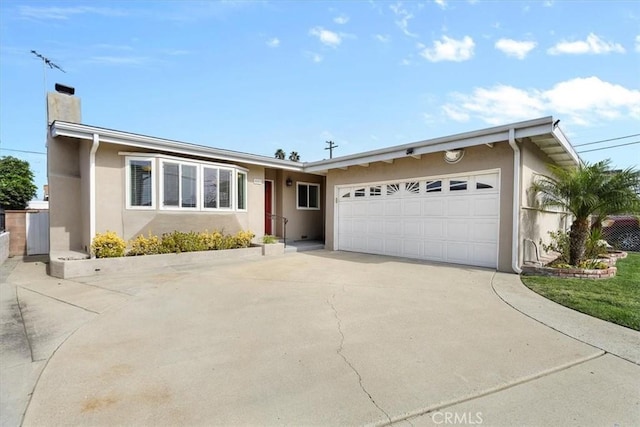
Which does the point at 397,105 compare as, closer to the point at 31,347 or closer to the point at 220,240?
the point at 220,240

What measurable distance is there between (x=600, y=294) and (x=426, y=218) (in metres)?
4.59

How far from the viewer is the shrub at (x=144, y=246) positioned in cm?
833

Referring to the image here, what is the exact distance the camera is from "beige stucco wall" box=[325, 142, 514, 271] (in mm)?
7895

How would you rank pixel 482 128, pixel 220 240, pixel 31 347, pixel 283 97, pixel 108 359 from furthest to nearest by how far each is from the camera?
1. pixel 283 97
2. pixel 220 240
3. pixel 482 128
4. pixel 31 347
5. pixel 108 359

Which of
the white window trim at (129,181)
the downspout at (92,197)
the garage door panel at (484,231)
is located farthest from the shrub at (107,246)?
the garage door panel at (484,231)

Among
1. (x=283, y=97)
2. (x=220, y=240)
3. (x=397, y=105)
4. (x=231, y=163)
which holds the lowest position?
(x=220, y=240)

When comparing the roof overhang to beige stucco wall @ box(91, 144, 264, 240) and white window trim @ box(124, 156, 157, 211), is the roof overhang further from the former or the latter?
white window trim @ box(124, 156, 157, 211)

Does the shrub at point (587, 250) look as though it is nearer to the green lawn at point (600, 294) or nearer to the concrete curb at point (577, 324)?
the green lawn at point (600, 294)

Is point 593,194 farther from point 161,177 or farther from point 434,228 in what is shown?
point 161,177

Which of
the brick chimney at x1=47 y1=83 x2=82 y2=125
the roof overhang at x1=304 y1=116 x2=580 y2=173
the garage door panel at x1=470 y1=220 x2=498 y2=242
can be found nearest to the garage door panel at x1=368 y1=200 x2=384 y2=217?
the roof overhang at x1=304 y1=116 x2=580 y2=173

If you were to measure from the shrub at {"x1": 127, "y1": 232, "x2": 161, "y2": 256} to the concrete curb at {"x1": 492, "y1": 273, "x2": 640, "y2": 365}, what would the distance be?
8188 mm

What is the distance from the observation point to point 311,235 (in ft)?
47.8

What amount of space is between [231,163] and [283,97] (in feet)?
15.1

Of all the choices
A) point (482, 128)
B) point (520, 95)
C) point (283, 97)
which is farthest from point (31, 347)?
point (520, 95)
